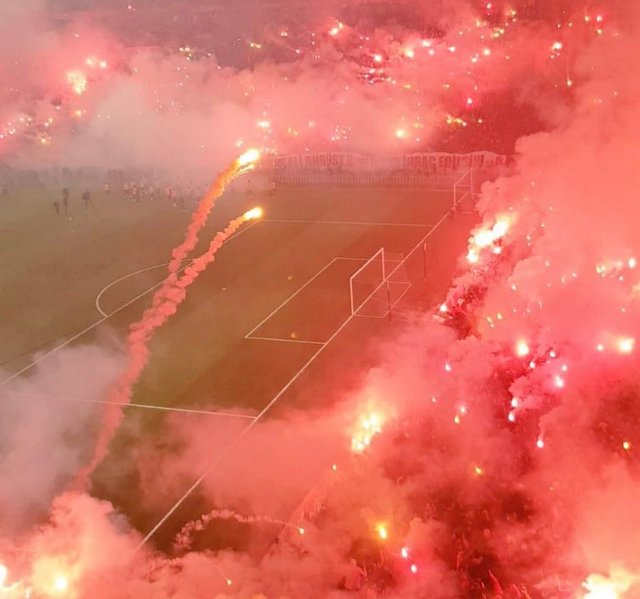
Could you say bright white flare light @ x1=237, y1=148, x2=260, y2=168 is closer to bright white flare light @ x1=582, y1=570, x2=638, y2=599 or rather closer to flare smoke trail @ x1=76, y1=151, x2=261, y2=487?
flare smoke trail @ x1=76, y1=151, x2=261, y2=487

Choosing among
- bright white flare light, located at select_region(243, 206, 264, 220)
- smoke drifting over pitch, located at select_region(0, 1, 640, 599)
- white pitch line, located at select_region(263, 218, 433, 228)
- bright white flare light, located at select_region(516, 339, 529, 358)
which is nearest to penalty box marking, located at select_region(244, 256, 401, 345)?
smoke drifting over pitch, located at select_region(0, 1, 640, 599)

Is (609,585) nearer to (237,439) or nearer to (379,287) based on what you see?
(237,439)

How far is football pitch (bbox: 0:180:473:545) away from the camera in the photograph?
42.2 ft

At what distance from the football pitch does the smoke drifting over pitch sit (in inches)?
23.9

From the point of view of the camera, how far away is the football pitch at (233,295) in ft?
42.2

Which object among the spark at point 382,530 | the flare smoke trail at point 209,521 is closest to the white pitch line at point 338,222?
the flare smoke trail at point 209,521

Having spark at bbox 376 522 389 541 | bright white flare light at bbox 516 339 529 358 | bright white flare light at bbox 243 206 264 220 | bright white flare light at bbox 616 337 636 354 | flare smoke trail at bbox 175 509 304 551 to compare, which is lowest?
bright white flare light at bbox 243 206 264 220

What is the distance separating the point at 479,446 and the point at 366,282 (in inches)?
321

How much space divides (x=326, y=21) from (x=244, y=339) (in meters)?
21.1

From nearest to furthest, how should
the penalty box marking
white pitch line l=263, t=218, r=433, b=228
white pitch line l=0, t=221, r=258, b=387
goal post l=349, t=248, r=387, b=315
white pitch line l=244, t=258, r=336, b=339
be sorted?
white pitch line l=0, t=221, r=258, b=387
the penalty box marking
white pitch line l=244, t=258, r=336, b=339
goal post l=349, t=248, r=387, b=315
white pitch line l=263, t=218, r=433, b=228

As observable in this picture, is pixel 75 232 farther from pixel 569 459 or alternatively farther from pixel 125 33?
pixel 569 459

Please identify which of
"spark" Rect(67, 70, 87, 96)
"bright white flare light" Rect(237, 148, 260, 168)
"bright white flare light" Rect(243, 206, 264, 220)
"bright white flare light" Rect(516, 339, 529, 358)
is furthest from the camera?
"spark" Rect(67, 70, 87, 96)

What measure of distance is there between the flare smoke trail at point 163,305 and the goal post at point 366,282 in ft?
14.0

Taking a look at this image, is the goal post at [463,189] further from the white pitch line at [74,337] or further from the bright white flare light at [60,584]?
the bright white flare light at [60,584]
